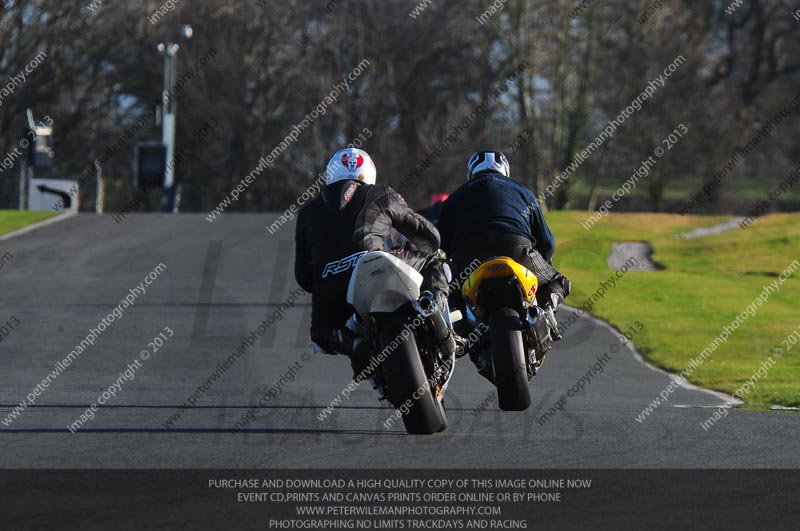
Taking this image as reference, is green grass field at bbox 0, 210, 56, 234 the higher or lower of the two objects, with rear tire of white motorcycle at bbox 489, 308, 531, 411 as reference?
lower

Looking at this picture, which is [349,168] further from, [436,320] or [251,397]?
[251,397]

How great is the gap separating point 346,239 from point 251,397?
2.52m

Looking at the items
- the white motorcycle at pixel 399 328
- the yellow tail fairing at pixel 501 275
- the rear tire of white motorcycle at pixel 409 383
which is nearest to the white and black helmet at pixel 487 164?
the yellow tail fairing at pixel 501 275

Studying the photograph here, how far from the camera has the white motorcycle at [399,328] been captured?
7.15 meters

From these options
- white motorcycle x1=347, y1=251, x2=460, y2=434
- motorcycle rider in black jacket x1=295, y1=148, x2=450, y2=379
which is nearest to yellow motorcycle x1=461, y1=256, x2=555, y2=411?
motorcycle rider in black jacket x1=295, y1=148, x2=450, y2=379

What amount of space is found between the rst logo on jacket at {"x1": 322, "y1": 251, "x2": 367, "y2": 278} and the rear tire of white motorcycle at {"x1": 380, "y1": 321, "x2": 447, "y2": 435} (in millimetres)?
546

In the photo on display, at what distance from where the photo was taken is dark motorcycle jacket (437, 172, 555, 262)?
30.1ft

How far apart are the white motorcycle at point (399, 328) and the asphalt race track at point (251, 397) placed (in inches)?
8.3

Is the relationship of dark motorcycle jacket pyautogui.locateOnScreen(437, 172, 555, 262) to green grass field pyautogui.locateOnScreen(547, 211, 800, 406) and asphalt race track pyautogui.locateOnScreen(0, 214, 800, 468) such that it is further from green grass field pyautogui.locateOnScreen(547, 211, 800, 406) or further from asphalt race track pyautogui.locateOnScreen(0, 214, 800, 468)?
green grass field pyautogui.locateOnScreen(547, 211, 800, 406)

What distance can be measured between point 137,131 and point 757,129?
2435 cm

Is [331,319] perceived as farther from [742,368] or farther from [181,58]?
[181,58]

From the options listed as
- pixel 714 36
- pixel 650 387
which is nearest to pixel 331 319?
pixel 650 387
